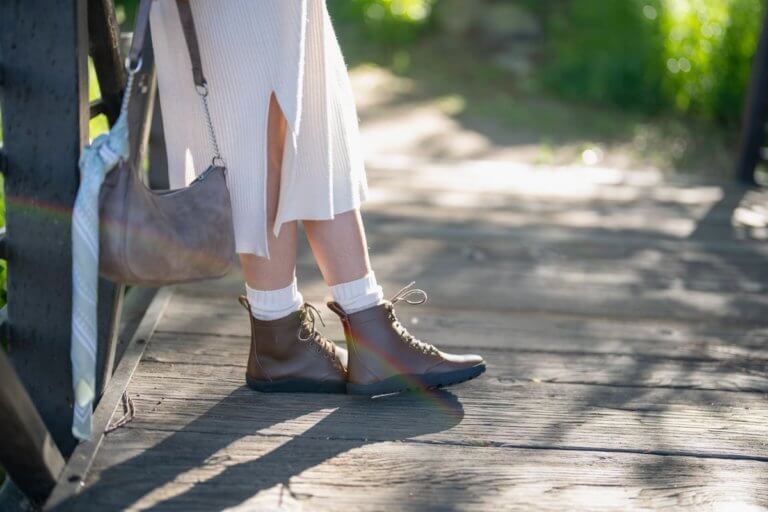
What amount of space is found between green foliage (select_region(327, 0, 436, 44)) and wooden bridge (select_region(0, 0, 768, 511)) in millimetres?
5180

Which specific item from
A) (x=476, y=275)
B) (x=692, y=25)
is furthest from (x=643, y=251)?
(x=692, y=25)

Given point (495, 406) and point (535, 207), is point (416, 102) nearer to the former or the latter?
point (535, 207)

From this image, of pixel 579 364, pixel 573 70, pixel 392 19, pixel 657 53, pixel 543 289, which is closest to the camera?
pixel 579 364

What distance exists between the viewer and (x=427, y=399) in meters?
1.95

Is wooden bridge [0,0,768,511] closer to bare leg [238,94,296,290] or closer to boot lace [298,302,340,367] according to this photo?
boot lace [298,302,340,367]

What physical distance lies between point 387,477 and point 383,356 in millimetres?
340

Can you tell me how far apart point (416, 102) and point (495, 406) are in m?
5.00

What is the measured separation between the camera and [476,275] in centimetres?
281

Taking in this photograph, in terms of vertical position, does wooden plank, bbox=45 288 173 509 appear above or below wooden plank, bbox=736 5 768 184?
below

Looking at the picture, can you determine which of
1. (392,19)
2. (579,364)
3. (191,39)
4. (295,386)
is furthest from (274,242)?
(392,19)

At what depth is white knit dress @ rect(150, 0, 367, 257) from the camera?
65.9 inches

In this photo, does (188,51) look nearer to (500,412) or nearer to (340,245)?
(340,245)

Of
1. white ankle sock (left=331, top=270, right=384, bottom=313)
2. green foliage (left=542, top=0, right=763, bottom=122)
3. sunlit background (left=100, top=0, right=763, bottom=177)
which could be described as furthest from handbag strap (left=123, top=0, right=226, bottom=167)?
green foliage (left=542, top=0, right=763, bottom=122)

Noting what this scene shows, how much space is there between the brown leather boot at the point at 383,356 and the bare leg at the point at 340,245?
8 cm
